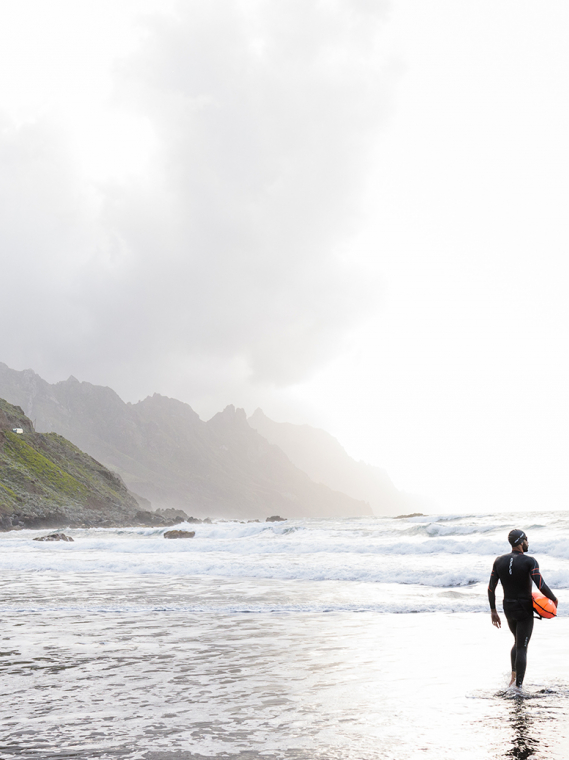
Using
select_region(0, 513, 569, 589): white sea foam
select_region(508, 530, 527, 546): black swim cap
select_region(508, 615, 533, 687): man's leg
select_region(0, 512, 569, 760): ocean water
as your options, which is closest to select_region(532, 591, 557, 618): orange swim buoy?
select_region(508, 615, 533, 687): man's leg

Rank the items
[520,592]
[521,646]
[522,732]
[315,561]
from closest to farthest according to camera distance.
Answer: [522,732] < [521,646] < [520,592] < [315,561]

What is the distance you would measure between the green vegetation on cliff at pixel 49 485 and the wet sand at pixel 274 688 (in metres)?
64.9

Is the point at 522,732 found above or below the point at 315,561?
above

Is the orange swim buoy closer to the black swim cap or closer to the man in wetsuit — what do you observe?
the man in wetsuit

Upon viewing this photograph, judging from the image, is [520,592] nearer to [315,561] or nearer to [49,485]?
[315,561]

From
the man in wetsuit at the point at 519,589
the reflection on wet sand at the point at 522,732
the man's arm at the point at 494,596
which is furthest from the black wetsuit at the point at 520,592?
the reflection on wet sand at the point at 522,732

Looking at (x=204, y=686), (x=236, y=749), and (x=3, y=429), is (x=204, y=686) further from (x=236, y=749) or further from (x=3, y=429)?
(x=3, y=429)

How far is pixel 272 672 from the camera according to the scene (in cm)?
871

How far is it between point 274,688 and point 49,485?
316 ft

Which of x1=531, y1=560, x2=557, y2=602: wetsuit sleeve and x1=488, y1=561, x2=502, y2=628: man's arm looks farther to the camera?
x1=488, y1=561, x2=502, y2=628: man's arm

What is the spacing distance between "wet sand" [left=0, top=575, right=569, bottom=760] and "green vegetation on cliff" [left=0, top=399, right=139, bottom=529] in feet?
213

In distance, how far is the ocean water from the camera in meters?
5.87

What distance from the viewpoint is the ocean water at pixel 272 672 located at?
5.87 m

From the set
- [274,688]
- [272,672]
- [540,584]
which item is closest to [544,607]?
[540,584]
